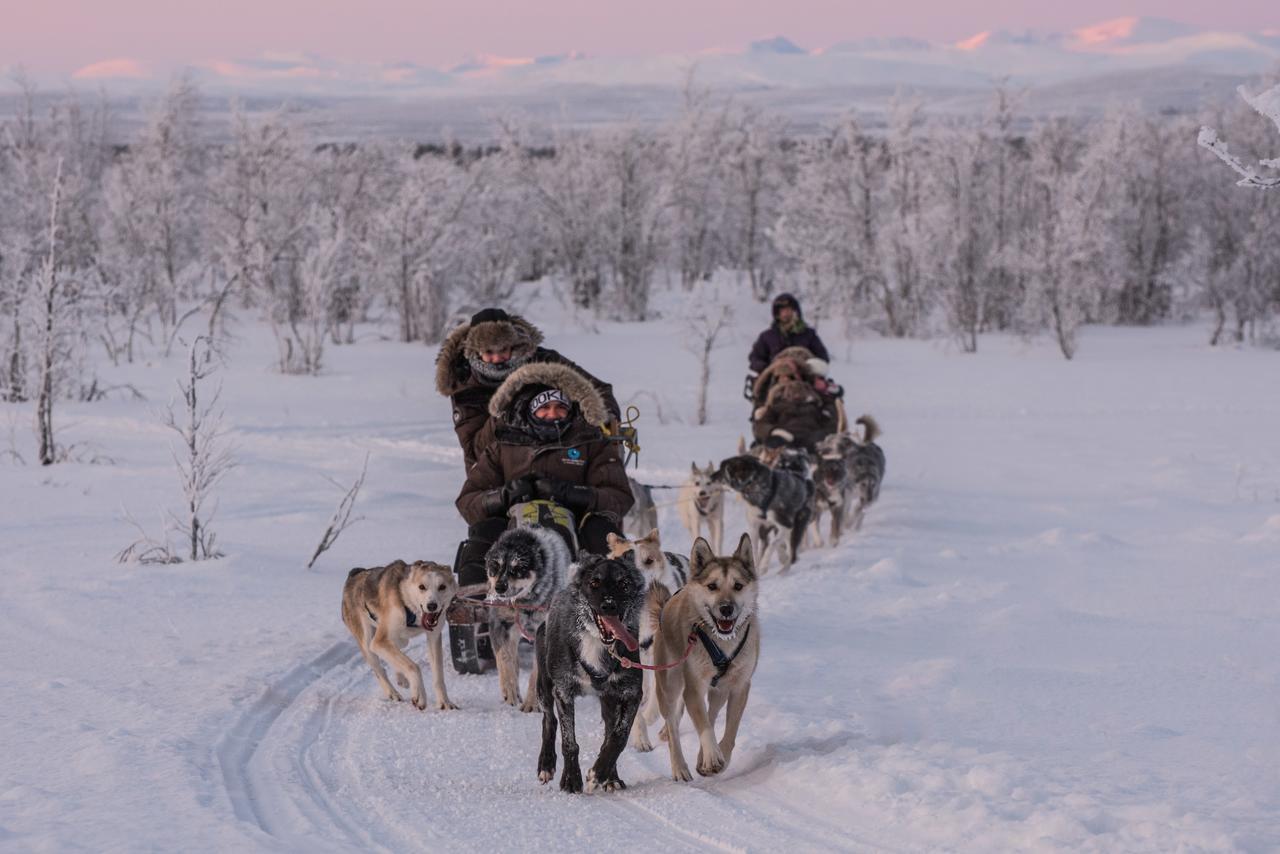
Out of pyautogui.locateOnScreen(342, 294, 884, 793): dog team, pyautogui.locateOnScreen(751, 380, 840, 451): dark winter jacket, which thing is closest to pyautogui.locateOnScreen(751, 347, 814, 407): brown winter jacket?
pyautogui.locateOnScreen(751, 380, 840, 451): dark winter jacket

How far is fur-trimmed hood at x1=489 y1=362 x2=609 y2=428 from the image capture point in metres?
6.52

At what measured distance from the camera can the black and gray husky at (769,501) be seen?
360 inches

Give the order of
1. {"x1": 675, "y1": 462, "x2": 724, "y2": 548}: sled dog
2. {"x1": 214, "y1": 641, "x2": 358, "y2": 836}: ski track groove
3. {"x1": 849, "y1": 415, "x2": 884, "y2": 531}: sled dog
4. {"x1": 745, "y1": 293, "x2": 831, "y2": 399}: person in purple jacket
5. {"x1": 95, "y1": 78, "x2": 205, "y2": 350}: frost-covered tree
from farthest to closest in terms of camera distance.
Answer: {"x1": 95, "y1": 78, "x2": 205, "y2": 350}: frost-covered tree < {"x1": 745, "y1": 293, "x2": 831, "y2": 399}: person in purple jacket < {"x1": 849, "y1": 415, "x2": 884, "y2": 531}: sled dog < {"x1": 675, "y1": 462, "x2": 724, "y2": 548}: sled dog < {"x1": 214, "y1": 641, "x2": 358, "y2": 836}: ski track groove

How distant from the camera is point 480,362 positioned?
7000mm

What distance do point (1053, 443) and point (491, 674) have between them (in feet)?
40.1

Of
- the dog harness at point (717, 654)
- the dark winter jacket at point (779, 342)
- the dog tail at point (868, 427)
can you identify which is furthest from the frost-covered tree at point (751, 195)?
the dog harness at point (717, 654)

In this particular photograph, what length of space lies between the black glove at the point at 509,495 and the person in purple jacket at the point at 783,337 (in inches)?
223

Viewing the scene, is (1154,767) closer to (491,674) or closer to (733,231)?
(491,674)

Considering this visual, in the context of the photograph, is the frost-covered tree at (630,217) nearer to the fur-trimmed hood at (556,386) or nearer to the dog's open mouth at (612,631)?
the fur-trimmed hood at (556,386)

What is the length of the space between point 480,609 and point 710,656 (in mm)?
1648

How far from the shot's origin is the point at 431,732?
5.33 meters

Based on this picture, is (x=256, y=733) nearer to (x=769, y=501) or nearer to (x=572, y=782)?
(x=572, y=782)

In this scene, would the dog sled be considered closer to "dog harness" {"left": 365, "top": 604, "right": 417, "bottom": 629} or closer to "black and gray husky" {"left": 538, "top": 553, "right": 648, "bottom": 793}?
"dog harness" {"left": 365, "top": 604, "right": 417, "bottom": 629}

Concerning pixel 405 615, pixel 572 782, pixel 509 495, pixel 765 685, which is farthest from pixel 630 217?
pixel 572 782
